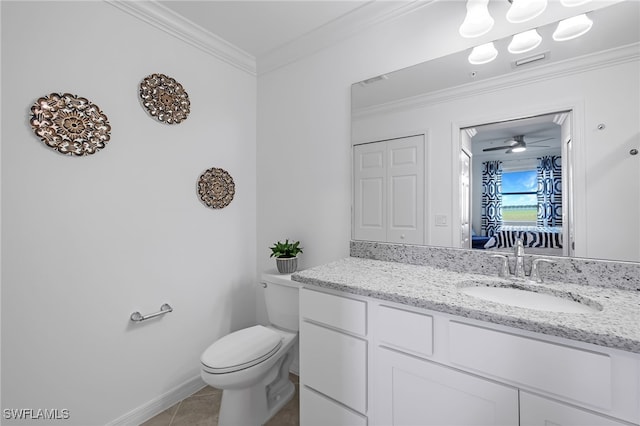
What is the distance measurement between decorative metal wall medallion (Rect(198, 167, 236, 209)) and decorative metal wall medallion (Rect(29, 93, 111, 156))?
588mm

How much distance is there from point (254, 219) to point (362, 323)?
143 cm

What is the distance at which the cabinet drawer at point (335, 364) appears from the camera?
3.78ft

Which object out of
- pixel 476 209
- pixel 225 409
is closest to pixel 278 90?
pixel 476 209

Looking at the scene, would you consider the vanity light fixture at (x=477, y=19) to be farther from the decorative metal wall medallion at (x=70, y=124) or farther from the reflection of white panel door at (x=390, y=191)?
the decorative metal wall medallion at (x=70, y=124)

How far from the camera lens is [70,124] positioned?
52.6 inches

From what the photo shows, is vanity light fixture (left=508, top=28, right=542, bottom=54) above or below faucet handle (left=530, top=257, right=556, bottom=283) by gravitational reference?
above

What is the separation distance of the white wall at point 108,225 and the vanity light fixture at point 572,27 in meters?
1.94

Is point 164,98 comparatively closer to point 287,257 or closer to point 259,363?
point 287,257

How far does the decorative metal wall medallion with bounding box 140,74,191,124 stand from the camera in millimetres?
1628

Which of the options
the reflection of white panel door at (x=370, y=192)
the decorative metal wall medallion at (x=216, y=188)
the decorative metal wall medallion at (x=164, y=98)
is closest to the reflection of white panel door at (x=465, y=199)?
the reflection of white panel door at (x=370, y=192)

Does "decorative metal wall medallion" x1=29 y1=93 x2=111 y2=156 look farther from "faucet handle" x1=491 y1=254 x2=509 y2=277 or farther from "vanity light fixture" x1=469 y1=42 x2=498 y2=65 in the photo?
"faucet handle" x1=491 y1=254 x2=509 y2=277

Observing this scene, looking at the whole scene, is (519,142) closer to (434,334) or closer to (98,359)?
(434,334)

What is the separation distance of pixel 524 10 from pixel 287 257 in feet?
5.91

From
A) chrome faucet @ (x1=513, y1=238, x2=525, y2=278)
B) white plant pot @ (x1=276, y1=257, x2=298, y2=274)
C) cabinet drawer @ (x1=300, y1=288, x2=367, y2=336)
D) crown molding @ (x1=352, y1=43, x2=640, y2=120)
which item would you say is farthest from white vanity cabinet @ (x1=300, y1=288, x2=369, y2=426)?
crown molding @ (x1=352, y1=43, x2=640, y2=120)
